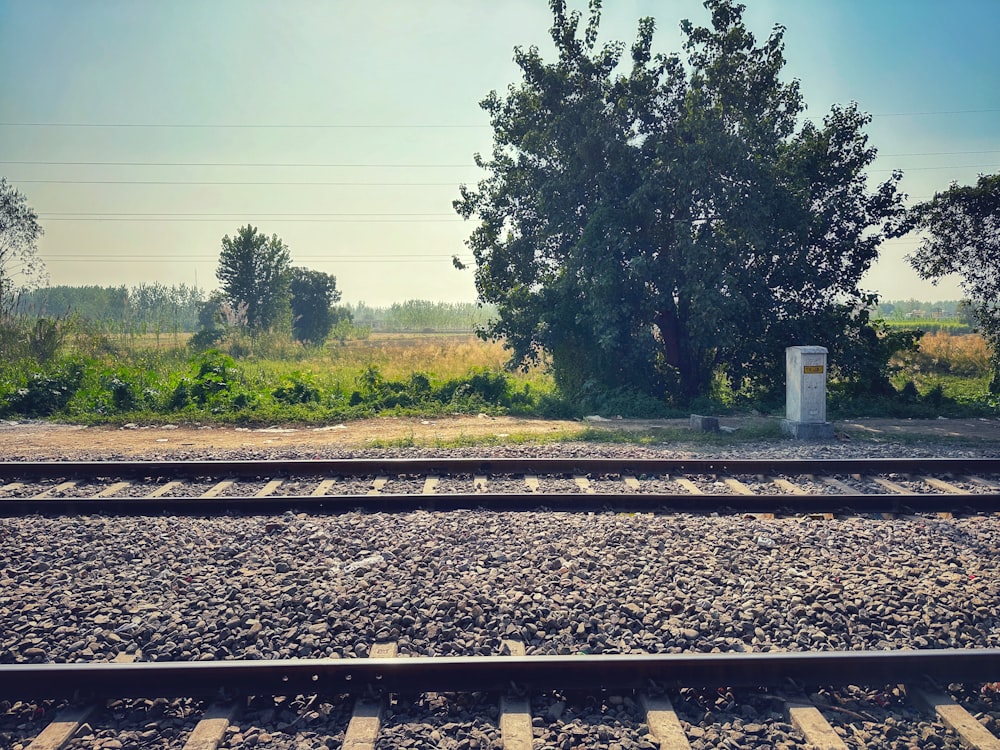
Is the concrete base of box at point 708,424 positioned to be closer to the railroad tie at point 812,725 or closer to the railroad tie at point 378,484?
the railroad tie at point 378,484

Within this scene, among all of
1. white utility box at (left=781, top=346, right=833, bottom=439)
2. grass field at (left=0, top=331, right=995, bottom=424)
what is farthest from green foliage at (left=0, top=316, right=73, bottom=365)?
white utility box at (left=781, top=346, right=833, bottom=439)

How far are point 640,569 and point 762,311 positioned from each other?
12132 mm

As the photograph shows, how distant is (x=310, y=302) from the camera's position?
46156 millimetres

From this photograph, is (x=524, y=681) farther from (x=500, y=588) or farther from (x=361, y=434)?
(x=361, y=434)

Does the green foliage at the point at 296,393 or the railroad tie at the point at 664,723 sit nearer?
the railroad tie at the point at 664,723

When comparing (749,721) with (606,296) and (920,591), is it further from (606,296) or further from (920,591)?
(606,296)

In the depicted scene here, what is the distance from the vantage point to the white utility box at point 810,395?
11.6m

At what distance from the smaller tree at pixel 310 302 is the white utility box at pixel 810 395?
124 ft

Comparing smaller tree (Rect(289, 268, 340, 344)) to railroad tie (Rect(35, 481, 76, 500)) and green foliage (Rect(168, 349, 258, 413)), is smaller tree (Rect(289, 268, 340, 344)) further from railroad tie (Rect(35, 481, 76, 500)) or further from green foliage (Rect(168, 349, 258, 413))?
railroad tie (Rect(35, 481, 76, 500))

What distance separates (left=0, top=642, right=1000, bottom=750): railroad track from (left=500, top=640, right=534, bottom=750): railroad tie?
0.5 inches

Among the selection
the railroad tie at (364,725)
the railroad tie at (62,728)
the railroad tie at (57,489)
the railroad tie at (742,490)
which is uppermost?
the railroad tie at (57,489)

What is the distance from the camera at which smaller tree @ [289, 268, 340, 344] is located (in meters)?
45.8

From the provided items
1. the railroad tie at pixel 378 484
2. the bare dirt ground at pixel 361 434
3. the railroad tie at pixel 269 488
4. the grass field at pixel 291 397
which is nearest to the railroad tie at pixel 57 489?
the bare dirt ground at pixel 361 434

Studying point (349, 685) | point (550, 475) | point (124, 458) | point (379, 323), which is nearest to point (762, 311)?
point (550, 475)
